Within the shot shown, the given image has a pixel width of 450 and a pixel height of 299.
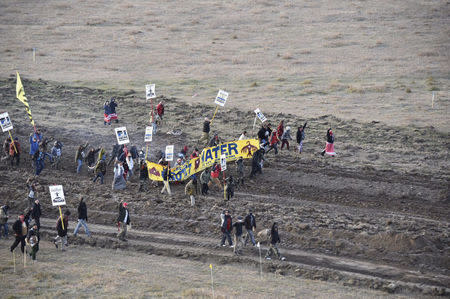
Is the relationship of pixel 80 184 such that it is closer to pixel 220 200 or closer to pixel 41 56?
pixel 220 200

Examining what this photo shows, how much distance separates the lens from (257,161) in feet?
85.3

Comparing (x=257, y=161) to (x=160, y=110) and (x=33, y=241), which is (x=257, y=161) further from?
(x=33, y=241)

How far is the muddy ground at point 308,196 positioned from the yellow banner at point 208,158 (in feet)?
1.94

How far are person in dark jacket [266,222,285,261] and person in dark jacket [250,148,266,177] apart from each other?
6.78 m

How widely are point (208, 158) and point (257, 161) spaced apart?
1972mm

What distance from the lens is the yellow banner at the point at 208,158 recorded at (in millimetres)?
25078

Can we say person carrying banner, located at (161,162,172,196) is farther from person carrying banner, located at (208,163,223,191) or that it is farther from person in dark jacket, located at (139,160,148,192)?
person carrying banner, located at (208,163,223,191)

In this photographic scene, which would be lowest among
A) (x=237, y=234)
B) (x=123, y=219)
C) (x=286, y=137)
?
(x=237, y=234)

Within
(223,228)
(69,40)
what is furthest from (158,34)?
(223,228)

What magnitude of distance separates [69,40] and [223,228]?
3843 cm

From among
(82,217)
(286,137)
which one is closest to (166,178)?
(82,217)

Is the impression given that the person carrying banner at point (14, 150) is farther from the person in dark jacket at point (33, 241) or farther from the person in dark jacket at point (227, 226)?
the person in dark jacket at point (227, 226)

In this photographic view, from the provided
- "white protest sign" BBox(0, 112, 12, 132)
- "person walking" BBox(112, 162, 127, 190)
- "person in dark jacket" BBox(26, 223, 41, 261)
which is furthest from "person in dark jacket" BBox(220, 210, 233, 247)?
"white protest sign" BBox(0, 112, 12, 132)

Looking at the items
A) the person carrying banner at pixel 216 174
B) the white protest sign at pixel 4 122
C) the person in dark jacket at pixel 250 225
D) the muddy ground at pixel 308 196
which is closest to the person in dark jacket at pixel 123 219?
the muddy ground at pixel 308 196
